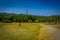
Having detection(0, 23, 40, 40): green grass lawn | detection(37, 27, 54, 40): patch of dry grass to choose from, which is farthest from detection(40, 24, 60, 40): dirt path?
detection(0, 23, 40, 40): green grass lawn

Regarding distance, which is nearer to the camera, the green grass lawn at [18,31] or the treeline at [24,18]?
the green grass lawn at [18,31]

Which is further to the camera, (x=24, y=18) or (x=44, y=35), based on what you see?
(x=24, y=18)

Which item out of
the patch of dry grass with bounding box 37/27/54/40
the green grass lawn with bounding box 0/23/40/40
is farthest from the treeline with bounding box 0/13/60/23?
the patch of dry grass with bounding box 37/27/54/40

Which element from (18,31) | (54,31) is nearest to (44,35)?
(54,31)

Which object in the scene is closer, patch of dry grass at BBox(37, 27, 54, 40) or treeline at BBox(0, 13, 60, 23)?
patch of dry grass at BBox(37, 27, 54, 40)

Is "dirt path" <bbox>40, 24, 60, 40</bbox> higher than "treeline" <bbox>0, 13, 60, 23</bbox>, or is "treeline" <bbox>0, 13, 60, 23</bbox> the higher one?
"treeline" <bbox>0, 13, 60, 23</bbox>

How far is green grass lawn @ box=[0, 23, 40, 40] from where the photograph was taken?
2.28 metres

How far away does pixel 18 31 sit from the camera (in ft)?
7.71

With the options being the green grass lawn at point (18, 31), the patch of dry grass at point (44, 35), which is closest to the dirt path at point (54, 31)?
the patch of dry grass at point (44, 35)

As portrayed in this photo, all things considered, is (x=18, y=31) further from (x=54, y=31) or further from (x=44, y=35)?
(x=54, y=31)

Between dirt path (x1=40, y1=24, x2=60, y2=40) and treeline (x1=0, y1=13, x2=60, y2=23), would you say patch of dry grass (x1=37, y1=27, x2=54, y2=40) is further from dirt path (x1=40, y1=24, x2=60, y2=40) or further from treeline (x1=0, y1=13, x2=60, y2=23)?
treeline (x1=0, y1=13, x2=60, y2=23)

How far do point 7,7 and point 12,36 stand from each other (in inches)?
20.8

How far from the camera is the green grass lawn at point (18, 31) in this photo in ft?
7.47

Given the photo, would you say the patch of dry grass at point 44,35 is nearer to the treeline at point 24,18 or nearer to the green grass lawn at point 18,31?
the green grass lawn at point 18,31
